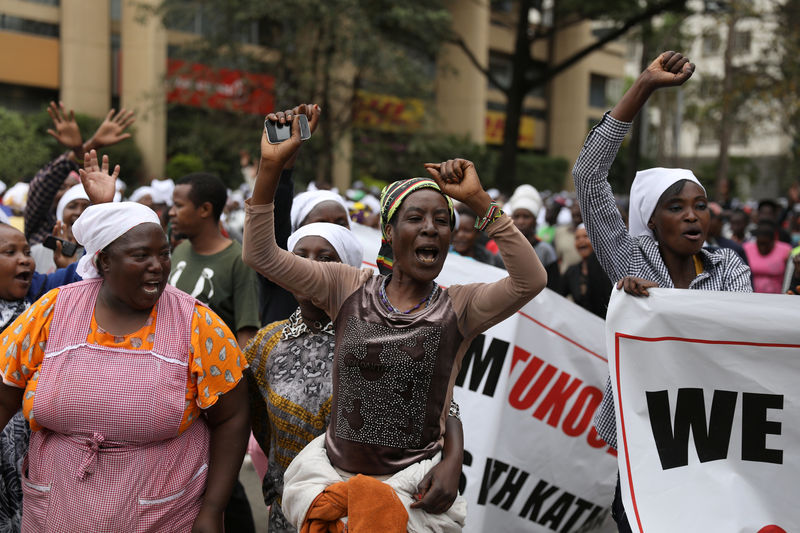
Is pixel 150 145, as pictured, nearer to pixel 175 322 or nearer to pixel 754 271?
pixel 754 271

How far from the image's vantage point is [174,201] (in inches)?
191

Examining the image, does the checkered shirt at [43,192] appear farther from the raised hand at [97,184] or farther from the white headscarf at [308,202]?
the raised hand at [97,184]

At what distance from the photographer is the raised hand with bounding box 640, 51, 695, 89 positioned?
122 inches

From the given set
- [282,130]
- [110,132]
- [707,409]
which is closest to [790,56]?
[110,132]

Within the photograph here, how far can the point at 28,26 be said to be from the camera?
1158 inches

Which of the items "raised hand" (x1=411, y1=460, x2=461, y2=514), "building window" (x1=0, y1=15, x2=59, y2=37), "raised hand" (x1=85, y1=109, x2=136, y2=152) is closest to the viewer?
"raised hand" (x1=411, y1=460, x2=461, y2=514)

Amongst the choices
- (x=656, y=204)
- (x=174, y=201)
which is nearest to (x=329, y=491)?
(x=656, y=204)

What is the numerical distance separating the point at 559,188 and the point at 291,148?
44.9 m

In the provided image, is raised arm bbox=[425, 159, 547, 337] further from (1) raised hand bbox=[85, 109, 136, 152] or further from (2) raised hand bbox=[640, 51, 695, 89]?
(1) raised hand bbox=[85, 109, 136, 152]

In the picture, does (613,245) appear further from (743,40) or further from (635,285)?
(743,40)

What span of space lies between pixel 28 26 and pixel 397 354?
102 ft

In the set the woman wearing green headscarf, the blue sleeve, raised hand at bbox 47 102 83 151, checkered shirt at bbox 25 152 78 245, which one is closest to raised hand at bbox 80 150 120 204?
the blue sleeve

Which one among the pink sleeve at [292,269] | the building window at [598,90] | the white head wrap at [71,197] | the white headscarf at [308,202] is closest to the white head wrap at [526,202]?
the white headscarf at [308,202]

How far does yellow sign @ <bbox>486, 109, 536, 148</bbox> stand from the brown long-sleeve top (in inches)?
1663
